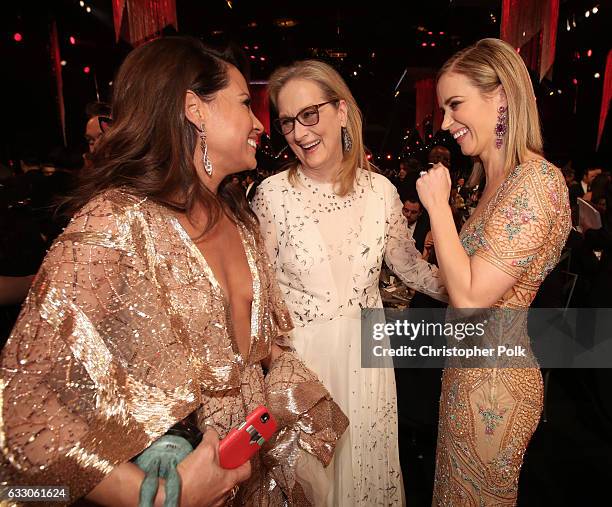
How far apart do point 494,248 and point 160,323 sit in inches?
36.8

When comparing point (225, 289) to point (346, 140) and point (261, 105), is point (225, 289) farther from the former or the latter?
point (261, 105)

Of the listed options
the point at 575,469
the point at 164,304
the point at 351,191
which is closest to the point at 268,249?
the point at 351,191

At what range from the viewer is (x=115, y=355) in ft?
2.95

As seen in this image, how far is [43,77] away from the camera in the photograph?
22.4ft

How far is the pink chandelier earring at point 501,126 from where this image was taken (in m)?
1.50

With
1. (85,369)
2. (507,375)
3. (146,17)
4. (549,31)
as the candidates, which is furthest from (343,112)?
(549,31)

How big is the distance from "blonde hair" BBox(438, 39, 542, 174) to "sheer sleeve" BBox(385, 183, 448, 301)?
0.54 m

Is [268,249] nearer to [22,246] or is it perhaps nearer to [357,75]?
[22,246]

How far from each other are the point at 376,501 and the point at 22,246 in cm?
199

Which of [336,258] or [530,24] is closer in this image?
[336,258]

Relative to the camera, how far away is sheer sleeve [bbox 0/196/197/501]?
2.64 feet

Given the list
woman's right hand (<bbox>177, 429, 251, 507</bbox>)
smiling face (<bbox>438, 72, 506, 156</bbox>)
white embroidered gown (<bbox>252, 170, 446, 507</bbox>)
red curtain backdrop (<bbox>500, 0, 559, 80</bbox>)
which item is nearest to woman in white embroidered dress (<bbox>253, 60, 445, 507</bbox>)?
white embroidered gown (<bbox>252, 170, 446, 507</bbox>)

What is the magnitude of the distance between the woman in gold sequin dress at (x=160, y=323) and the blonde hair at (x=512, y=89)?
782mm

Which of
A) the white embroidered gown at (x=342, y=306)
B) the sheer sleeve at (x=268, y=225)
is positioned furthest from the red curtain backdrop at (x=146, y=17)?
the white embroidered gown at (x=342, y=306)
